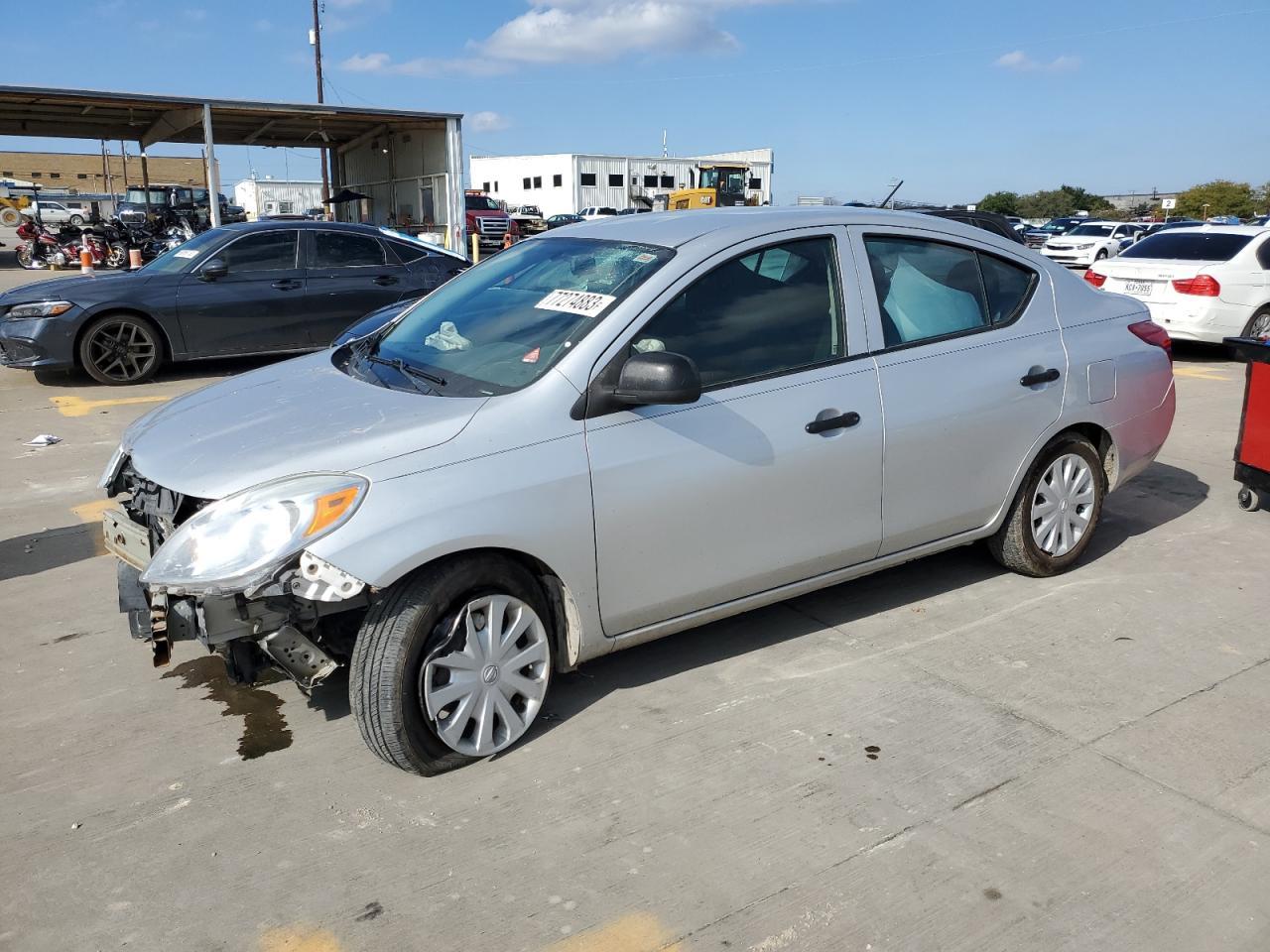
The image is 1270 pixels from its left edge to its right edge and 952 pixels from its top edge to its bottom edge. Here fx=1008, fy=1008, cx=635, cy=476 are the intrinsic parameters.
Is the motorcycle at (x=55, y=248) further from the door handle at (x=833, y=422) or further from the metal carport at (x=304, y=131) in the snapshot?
the door handle at (x=833, y=422)

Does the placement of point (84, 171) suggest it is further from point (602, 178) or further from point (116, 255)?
point (116, 255)

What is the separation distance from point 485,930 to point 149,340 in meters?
8.94

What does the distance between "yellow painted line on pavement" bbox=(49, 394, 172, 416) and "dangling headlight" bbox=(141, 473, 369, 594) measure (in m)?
6.68

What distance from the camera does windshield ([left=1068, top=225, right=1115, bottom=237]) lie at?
30891 mm

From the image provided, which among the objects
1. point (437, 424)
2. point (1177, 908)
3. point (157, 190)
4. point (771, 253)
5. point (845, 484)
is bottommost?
point (1177, 908)

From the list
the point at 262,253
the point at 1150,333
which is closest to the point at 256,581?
the point at 1150,333

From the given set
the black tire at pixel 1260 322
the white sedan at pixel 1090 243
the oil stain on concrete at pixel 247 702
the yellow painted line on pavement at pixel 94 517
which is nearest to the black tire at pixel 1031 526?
the oil stain on concrete at pixel 247 702

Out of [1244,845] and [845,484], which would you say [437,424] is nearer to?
[845,484]

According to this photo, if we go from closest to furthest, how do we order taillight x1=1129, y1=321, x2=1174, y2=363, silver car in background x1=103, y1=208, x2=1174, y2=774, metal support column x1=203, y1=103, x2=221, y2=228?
silver car in background x1=103, y1=208, x2=1174, y2=774
taillight x1=1129, y1=321, x2=1174, y2=363
metal support column x1=203, y1=103, x2=221, y2=228

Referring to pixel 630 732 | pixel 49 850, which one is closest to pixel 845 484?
pixel 630 732

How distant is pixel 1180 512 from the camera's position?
594 cm

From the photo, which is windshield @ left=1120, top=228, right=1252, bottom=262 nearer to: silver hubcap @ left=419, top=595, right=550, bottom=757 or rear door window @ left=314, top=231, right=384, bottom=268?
rear door window @ left=314, top=231, right=384, bottom=268

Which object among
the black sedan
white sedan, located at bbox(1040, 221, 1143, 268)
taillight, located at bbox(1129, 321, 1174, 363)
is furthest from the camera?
white sedan, located at bbox(1040, 221, 1143, 268)

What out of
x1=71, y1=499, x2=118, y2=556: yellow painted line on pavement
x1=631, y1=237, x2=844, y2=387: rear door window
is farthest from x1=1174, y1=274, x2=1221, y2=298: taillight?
x1=71, y1=499, x2=118, y2=556: yellow painted line on pavement
